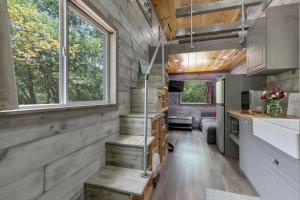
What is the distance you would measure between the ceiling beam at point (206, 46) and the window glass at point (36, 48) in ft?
8.15

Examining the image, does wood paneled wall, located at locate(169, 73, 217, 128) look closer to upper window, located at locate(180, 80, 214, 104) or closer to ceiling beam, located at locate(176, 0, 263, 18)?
upper window, located at locate(180, 80, 214, 104)

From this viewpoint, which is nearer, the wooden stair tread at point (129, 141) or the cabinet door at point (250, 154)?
the wooden stair tread at point (129, 141)

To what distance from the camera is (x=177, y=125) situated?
6.48 metres

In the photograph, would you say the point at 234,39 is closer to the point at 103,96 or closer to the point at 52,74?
the point at 103,96

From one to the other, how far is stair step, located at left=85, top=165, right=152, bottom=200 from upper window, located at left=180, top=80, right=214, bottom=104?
19.2 feet

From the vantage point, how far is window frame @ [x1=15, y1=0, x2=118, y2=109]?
4.42ft

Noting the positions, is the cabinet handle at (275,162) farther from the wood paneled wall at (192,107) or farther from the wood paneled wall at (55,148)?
the wood paneled wall at (192,107)

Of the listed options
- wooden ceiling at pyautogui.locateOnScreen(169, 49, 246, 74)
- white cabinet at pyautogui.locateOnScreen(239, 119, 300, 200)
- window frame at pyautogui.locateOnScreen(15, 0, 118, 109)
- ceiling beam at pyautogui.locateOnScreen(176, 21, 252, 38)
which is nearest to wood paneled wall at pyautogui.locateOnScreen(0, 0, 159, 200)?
window frame at pyautogui.locateOnScreen(15, 0, 118, 109)

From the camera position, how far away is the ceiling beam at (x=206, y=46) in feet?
10.2

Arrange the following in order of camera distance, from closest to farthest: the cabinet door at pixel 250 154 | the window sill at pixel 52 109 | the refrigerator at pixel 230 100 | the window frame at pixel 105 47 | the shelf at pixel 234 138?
the window sill at pixel 52 109, the window frame at pixel 105 47, the cabinet door at pixel 250 154, the shelf at pixel 234 138, the refrigerator at pixel 230 100

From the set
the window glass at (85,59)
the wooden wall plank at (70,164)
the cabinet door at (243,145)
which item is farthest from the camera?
the cabinet door at (243,145)

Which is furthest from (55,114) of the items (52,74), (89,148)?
(89,148)

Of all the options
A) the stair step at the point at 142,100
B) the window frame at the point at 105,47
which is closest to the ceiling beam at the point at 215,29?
the stair step at the point at 142,100

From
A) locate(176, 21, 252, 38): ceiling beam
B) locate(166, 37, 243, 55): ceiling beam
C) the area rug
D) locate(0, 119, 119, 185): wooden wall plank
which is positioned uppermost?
locate(176, 21, 252, 38): ceiling beam
